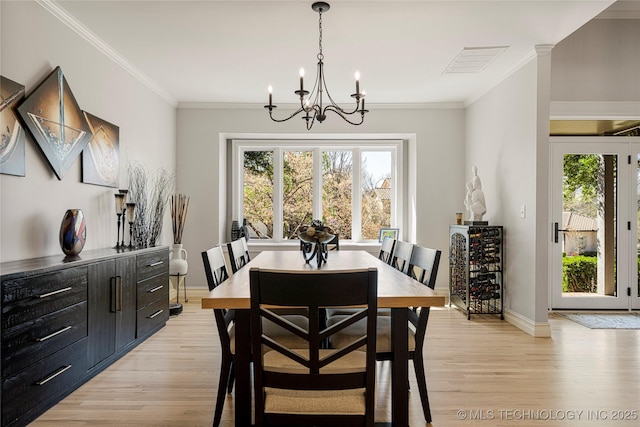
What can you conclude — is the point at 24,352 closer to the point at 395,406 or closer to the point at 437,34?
the point at 395,406

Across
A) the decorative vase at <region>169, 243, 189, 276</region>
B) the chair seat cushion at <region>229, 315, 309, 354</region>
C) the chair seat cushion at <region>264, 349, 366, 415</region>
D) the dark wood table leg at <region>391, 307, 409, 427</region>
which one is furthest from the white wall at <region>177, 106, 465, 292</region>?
the chair seat cushion at <region>264, 349, 366, 415</region>

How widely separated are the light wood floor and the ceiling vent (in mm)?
2613

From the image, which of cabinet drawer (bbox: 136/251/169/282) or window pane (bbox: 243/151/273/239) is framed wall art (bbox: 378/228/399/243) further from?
cabinet drawer (bbox: 136/251/169/282)

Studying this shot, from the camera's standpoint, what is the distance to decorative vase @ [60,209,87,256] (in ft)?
8.65

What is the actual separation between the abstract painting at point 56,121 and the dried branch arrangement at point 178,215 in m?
1.72

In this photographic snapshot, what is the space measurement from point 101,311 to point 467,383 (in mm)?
2504

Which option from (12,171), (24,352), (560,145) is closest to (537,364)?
(560,145)

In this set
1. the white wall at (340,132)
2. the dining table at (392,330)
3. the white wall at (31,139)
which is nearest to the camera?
the dining table at (392,330)

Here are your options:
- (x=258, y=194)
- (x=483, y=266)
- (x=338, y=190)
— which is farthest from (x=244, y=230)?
(x=483, y=266)

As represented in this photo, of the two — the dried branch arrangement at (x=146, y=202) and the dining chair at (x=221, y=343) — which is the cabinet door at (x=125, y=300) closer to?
the dried branch arrangement at (x=146, y=202)

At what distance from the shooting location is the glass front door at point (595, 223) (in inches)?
175

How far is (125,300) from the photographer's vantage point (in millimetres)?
3033

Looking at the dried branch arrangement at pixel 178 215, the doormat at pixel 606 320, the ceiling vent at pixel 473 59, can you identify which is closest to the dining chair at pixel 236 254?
the dried branch arrangement at pixel 178 215

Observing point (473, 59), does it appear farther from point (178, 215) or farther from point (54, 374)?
point (54, 374)
